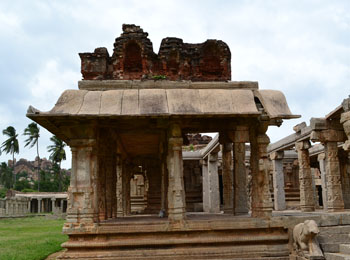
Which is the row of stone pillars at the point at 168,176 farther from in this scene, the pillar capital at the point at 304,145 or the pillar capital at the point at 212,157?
the pillar capital at the point at 212,157

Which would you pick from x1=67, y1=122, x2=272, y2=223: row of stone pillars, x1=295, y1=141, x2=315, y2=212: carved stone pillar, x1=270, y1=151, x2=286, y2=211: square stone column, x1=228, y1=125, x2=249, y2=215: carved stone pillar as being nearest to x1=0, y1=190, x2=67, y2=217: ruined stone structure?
Answer: x1=270, y1=151, x2=286, y2=211: square stone column

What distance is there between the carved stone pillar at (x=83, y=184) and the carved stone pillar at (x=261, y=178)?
131 inches

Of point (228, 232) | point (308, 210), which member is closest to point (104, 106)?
point (228, 232)

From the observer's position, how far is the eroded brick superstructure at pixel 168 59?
54.3 ft

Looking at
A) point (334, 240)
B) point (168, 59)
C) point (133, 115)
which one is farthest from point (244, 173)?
point (168, 59)

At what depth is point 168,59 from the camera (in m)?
16.5

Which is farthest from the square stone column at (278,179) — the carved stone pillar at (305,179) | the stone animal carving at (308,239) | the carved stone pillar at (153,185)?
the stone animal carving at (308,239)

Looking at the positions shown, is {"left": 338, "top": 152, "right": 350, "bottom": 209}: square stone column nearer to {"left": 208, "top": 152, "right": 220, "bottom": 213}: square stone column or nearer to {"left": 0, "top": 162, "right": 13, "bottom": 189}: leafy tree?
{"left": 208, "top": 152, "right": 220, "bottom": 213}: square stone column

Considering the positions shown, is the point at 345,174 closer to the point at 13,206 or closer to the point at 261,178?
the point at 261,178

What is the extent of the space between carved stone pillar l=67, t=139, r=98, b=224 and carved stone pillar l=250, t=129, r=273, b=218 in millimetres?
3325

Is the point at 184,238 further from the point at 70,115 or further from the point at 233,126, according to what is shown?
the point at 70,115

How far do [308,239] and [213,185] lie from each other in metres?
8.69

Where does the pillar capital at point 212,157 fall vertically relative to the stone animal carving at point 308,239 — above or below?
above

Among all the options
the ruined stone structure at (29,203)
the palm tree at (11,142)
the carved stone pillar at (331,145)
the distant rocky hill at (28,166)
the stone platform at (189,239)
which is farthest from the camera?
the distant rocky hill at (28,166)
